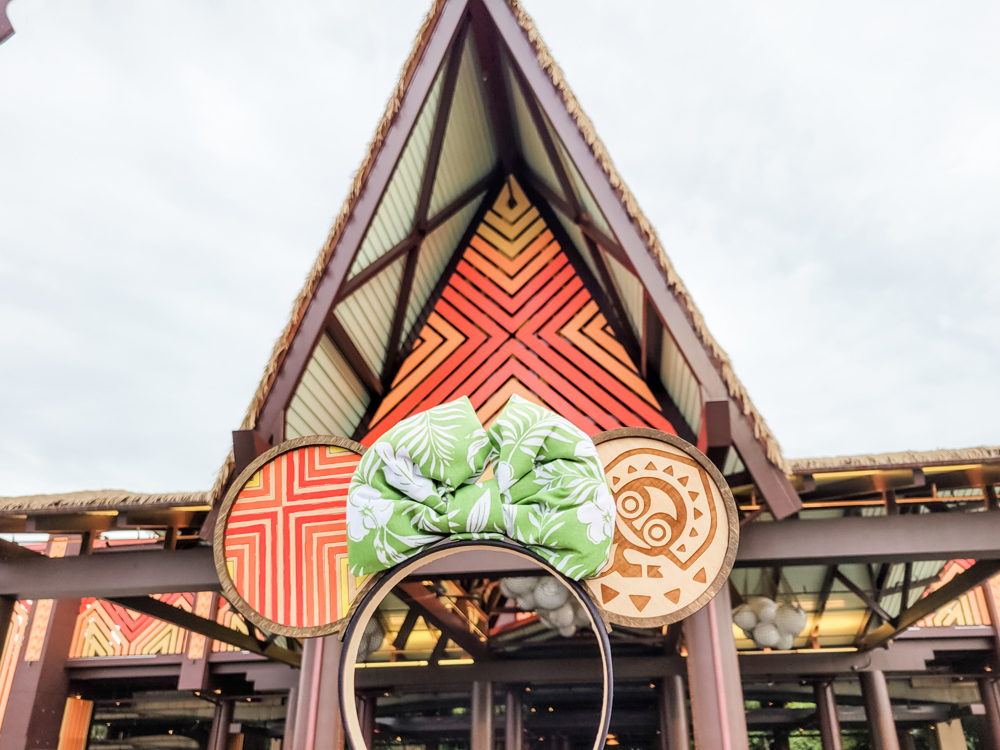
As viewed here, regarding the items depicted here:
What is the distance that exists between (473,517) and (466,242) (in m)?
3.48

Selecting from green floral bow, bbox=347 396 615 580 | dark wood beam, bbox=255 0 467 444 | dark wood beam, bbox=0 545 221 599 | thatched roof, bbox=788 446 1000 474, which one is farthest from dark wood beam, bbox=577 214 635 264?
dark wood beam, bbox=0 545 221 599

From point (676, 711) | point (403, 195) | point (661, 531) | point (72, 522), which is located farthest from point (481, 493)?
point (676, 711)

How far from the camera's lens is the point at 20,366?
151ft

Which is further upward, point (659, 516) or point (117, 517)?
point (117, 517)

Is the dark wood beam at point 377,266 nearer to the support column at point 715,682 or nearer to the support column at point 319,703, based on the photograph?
the support column at point 319,703

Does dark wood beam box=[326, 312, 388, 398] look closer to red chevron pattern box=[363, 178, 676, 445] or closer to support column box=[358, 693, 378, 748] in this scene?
red chevron pattern box=[363, 178, 676, 445]

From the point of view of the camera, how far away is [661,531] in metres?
2.93

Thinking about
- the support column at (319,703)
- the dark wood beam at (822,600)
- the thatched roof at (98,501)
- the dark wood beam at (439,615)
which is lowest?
the support column at (319,703)

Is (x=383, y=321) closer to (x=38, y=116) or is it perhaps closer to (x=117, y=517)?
(x=117, y=517)

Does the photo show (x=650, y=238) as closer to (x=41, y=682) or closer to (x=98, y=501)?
(x=98, y=501)

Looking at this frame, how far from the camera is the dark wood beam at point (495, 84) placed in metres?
4.49

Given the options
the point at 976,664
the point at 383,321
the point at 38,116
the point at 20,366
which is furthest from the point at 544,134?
the point at 20,366

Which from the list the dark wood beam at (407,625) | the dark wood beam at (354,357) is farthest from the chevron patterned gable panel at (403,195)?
the dark wood beam at (407,625)

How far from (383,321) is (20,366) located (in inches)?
1994
